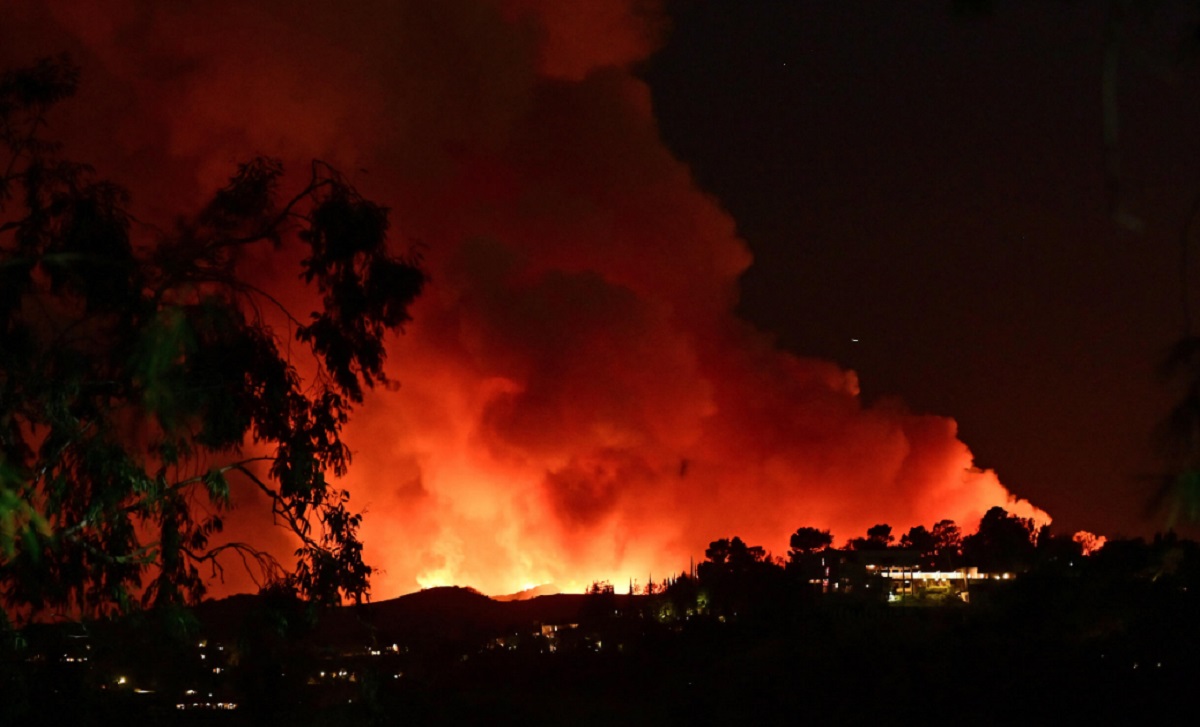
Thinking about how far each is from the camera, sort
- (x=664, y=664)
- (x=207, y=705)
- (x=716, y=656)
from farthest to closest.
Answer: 1. (x=664, y=664)
2. (x=716, y=656)
3. (x=207, y=705)

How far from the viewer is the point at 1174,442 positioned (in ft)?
15.2

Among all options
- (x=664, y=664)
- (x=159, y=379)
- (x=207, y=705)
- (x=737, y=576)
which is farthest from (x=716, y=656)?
(x=159, y=379)

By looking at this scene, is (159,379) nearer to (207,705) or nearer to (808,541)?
(207,705)

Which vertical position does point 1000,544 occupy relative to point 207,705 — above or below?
above

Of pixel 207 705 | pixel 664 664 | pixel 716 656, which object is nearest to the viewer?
pixel 207 705

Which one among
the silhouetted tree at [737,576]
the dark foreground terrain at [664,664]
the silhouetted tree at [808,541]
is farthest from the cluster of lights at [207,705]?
the silhouetted tree at [808,541]

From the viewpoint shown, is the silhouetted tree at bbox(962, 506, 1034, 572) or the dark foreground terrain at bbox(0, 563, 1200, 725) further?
the silhouetted tree at bbox(962, 506, 1034, 572)

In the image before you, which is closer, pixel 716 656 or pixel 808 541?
pixel 716 656

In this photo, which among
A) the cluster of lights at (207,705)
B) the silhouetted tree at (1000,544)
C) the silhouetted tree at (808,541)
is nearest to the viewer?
the cluster of lights at (207,705)

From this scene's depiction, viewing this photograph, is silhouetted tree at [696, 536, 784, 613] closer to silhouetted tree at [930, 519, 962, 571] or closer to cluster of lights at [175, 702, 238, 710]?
silhouetted tree at [930, 519, 962, 571]

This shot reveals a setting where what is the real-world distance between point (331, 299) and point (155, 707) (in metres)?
7.50

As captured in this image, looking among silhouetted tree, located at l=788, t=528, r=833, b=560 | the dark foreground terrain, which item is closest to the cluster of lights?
the dark foreground terrain

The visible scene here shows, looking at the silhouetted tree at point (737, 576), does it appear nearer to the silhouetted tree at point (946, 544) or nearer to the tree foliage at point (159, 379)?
the silhouetted tree at point (946, 544)

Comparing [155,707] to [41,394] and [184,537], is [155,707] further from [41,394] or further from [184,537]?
[41,394]
